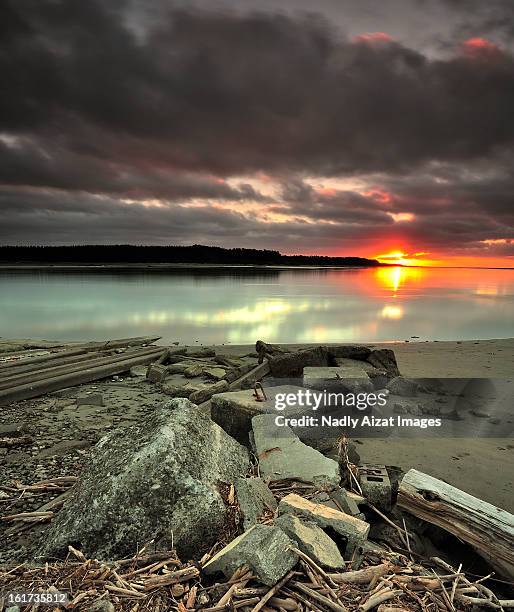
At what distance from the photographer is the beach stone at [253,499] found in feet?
9.28

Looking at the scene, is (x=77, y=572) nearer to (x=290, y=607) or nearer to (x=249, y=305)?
(x=290, y=607)

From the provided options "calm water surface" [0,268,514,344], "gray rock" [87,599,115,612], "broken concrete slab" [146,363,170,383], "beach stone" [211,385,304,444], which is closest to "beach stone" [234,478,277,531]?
"gray rock" [87,599,115,612]

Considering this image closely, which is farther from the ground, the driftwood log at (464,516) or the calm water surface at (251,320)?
the driftwood log at (464,516)

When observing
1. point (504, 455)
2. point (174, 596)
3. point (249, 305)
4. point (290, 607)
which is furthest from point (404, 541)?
point (249, 305)

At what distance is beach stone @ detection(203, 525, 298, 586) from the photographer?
2215 millimetres

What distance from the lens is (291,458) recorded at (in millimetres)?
3742

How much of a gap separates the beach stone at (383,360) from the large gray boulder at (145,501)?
5.36 meters

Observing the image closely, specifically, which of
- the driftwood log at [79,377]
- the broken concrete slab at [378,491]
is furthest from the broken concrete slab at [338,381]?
the driftwood log at [79,377]

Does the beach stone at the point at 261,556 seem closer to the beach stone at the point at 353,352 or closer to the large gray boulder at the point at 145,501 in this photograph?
the large gray boulder at the point at 145,501

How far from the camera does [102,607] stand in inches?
78.7

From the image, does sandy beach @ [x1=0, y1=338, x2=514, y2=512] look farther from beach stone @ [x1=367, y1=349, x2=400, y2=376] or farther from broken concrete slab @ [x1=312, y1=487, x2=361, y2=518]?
beach stone @ [x1=367, y1=349, x2=400, y2=376]

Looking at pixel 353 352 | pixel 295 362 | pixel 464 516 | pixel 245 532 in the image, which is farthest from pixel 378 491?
pixel 353 352

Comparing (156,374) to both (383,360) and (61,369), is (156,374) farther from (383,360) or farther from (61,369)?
(383,360)

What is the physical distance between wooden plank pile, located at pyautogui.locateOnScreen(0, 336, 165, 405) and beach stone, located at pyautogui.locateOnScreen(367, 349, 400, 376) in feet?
16.7
